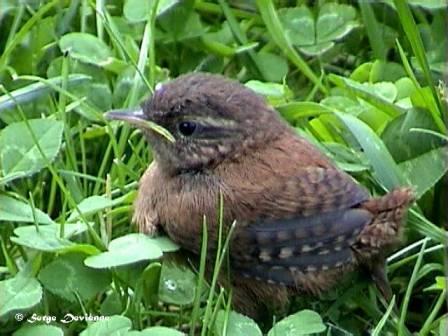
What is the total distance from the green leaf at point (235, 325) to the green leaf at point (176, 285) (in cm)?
34

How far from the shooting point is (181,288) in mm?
4367

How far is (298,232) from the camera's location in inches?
166

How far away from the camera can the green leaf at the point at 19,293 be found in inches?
156

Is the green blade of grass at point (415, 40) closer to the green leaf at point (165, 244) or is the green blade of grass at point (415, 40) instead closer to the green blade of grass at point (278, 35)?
the green blade of grass at point (278, 35)

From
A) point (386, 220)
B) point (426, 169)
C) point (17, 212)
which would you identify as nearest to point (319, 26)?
point (426, 169)

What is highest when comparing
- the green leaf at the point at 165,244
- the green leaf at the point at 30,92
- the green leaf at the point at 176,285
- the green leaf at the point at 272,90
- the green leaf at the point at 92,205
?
the green leaf at the point at 30,92

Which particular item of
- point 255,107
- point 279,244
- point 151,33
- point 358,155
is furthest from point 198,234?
point 151,33

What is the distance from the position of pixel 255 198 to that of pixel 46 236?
62cm

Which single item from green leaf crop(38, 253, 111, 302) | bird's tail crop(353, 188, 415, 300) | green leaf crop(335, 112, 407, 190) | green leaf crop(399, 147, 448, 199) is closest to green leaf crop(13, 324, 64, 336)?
green leaf crop(38, 253, 111, 302)

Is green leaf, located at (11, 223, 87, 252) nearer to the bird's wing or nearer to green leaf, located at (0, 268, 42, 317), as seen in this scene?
green leaf, located at (0, 268, 42, 317)

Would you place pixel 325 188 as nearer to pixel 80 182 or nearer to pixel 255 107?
pixel 255 107

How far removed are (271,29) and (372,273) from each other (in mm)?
1326

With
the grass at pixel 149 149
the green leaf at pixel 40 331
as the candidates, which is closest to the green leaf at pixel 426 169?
the grass at pixel 149 149

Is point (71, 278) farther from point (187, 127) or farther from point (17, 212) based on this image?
point (187, 127)
